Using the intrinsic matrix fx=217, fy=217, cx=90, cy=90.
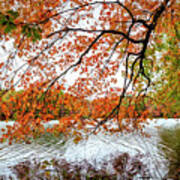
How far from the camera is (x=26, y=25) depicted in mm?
3686

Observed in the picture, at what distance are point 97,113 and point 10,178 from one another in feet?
15.1

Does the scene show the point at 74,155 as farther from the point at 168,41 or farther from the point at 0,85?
the point at 168,41

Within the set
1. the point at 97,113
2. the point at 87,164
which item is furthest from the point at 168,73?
the point at 87,164

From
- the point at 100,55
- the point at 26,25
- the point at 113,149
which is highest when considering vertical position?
the point at 26,25

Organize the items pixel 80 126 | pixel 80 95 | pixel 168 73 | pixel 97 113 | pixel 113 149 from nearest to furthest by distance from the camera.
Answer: pixel 80 126 < pixel 80 95 < pixel 97 113 < pixel 113 149 < pixel 168 73

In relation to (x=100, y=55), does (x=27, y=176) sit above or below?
below

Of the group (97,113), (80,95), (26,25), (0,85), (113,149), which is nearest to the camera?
(26,25)

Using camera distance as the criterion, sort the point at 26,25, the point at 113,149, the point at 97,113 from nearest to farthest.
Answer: the point at 26,25 → the point at 97,113 → the point at 113,149

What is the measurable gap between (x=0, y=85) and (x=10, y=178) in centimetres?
327

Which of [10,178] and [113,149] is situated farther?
[113,149]

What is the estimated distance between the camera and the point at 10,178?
7160 mm

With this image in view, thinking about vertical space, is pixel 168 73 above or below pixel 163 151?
above

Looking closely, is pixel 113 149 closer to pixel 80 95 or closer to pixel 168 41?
pixel 80 95

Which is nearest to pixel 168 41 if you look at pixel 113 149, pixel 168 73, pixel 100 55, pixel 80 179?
pixel 168 73
